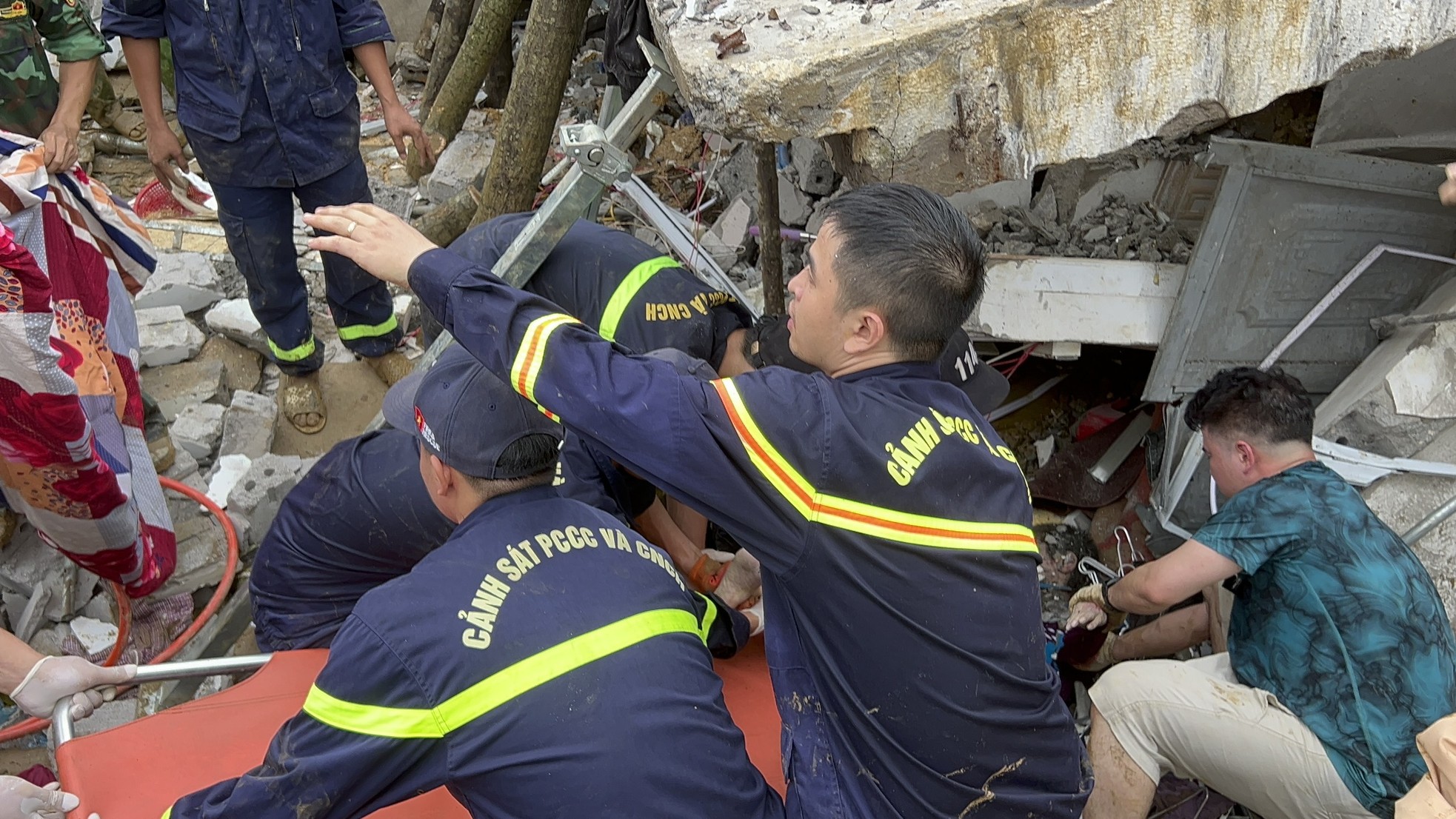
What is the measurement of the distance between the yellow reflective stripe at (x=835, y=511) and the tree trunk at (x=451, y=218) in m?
3.46

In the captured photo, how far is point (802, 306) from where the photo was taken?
1.86 m

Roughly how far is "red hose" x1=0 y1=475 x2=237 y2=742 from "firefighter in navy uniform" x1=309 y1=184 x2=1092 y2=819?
1654 mm

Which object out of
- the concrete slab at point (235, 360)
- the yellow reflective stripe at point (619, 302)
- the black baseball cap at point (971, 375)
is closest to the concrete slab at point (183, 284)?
the concrete slab at point (235, 360)

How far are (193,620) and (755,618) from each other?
194 cm

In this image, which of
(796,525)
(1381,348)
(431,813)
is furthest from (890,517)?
(1381,348)

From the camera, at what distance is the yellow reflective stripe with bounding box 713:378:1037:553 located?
1.56 metres

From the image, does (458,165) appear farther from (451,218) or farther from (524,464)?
(524,464)

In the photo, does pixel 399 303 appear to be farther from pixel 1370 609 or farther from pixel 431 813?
pixel 1370 609

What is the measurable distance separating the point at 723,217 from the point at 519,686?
145 inches

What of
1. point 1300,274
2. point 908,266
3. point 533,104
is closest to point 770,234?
point 533,104

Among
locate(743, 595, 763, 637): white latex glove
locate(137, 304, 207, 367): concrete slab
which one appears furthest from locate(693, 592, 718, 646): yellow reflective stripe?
locate(137, 304, 207, 367): concrete slab

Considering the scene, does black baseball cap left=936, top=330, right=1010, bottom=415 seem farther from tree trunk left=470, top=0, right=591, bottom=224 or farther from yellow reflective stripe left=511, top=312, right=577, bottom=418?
tree trunk left=470, top=0, right=591, bottom=224

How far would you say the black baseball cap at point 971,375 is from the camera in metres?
2.64

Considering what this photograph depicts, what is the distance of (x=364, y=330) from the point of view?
387 centimetres
